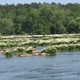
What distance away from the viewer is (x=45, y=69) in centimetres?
3192

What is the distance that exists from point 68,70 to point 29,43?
90.2ft

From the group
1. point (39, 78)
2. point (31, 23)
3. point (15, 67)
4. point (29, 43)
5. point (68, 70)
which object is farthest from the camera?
point (31, 23)

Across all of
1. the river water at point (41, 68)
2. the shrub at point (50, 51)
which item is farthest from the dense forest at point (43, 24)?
the river water at point (41, 68)

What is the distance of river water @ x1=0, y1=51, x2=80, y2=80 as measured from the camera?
28.4 m

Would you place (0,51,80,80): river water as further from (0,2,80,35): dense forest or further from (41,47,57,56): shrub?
(0,2,80,35): dense forest

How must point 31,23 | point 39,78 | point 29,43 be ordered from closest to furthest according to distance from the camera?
point 39,78, point 29,43, point 31,23

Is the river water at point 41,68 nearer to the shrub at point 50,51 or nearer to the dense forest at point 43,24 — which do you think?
the shrub at point 50,51

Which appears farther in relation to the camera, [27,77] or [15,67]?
[15,67]

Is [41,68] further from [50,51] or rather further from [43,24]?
[43,24]

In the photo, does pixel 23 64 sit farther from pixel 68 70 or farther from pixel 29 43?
pixel 29 43

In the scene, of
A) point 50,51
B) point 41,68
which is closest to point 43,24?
point 50,51

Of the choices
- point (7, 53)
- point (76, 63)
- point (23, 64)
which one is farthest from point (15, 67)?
point (7, 53)

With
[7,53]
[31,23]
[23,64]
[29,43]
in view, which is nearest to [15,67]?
[23,64]

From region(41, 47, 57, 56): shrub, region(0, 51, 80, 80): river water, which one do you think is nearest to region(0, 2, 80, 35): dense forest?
region(41, 47, 57, 56): shrub
